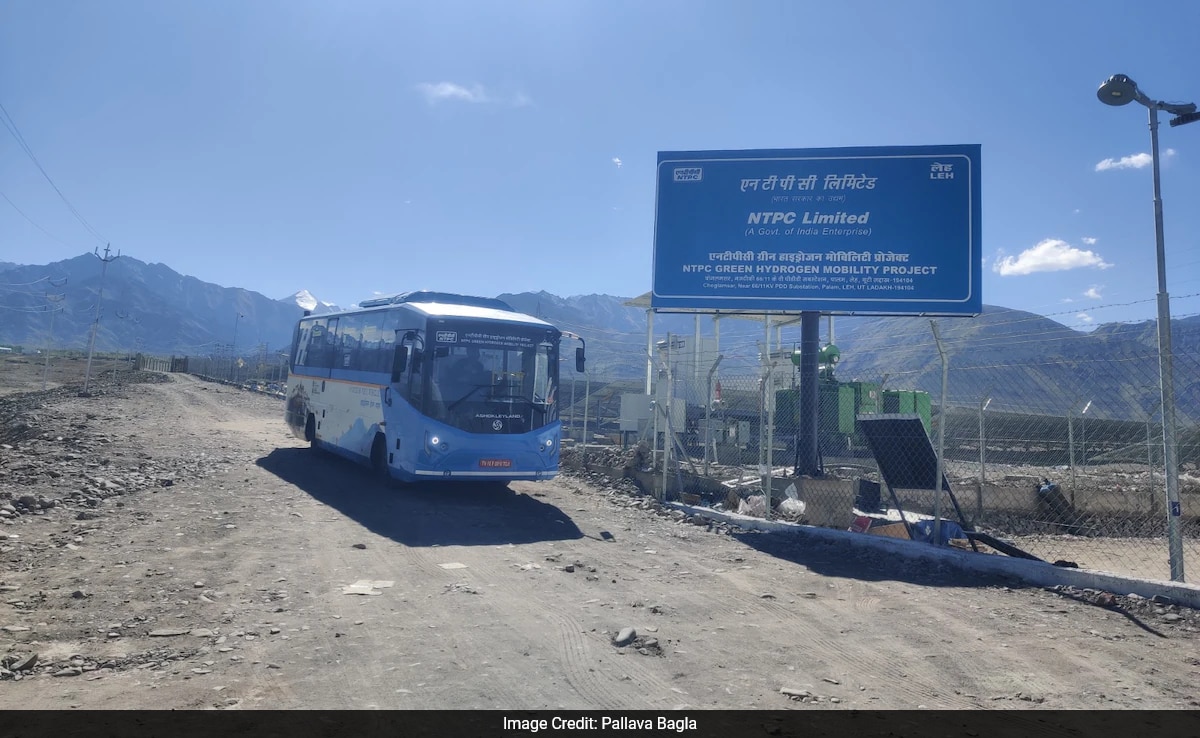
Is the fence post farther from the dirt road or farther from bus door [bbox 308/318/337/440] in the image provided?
bus door [bbox 308/318/337/440]

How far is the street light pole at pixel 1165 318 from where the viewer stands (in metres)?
6.87

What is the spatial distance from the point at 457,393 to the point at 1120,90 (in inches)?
345

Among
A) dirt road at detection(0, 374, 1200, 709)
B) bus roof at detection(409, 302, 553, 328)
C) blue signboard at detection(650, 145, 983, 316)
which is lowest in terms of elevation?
dirt road at detection(0, 374, 1200, 709)

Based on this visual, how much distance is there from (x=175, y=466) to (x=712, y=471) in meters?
9.87

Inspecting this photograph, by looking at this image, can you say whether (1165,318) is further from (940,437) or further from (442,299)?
(442,299)

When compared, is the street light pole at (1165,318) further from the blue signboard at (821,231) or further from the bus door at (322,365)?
the bus door at (322,365)

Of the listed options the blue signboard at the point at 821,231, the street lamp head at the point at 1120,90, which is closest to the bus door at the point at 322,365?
the blue signboard at the point at 821,231

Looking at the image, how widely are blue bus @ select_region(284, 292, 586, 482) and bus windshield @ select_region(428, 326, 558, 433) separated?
15 millimetres

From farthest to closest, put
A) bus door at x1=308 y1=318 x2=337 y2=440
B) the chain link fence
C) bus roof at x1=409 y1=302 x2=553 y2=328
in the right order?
1. bus door at x1=308 y1=318 x2=337 y2=440
2. bus roof at x1=409 y1=302 x2=553 y2=328
3. the chain link fence

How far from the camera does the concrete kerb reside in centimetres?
662

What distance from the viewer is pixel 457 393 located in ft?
37.8

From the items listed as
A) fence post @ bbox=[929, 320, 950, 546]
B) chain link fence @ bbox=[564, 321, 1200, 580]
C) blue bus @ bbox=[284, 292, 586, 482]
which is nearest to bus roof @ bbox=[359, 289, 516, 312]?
blue bus @ bbox=[284, 292, 586, 482]

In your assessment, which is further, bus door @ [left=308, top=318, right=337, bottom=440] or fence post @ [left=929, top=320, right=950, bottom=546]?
bus door @ [left=308, top=318, right=337, bottom=440]

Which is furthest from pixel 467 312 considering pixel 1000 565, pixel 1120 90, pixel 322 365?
pixel 1120 90
